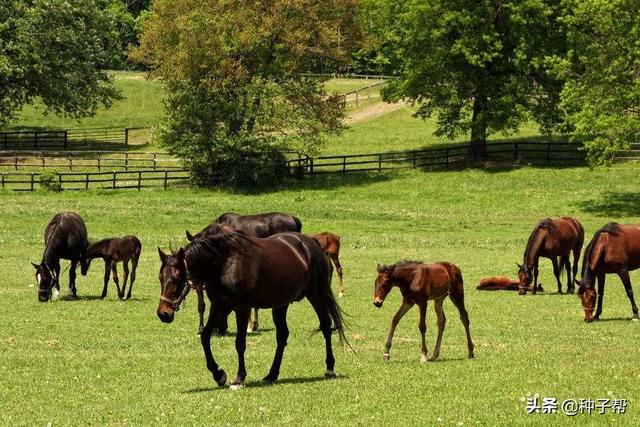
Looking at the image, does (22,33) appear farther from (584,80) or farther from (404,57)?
(584,80)

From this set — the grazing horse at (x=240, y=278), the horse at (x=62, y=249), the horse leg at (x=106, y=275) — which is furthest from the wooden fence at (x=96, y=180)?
the grazing horse at (x=240, y=278)

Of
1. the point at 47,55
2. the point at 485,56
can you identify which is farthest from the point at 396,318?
the point at 47,55

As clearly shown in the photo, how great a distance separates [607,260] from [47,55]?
5604cm

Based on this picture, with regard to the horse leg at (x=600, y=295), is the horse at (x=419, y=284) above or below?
above

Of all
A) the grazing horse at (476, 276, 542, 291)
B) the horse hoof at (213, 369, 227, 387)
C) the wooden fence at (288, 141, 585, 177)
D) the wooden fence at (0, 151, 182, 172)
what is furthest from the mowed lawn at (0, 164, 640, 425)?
the wooden fence at (0, 151, 182, 172)

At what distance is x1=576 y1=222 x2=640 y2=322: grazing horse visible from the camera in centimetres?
2300

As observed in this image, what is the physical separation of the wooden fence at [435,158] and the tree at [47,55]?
1812 centimetres

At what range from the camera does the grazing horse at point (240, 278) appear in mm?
14750

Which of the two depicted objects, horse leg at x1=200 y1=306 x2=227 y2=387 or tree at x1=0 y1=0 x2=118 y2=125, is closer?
horse leg at x1=200 y1=306 x2=227 y2=387

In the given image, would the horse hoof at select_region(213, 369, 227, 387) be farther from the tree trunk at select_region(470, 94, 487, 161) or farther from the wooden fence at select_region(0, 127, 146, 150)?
the wooden fence at select_region(0, 127, 146, 150)

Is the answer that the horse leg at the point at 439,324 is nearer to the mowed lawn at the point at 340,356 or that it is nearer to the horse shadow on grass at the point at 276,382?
the mowed lawn at the point at 340,356

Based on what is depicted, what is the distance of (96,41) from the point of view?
78000 millimetres

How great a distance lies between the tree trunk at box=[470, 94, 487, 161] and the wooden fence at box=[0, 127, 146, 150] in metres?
29.4

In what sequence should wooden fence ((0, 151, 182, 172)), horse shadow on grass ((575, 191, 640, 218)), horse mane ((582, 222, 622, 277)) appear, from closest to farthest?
horse mane ((582, 222, 622, 277)) → horse shadow on grass ((575, 191, 640, 218)) → wooden fence ((0, 151, 182, 172))
